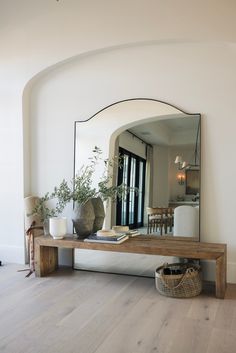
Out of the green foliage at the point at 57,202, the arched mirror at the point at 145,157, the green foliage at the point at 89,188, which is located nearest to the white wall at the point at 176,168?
the arched mirror at the point at 145,157

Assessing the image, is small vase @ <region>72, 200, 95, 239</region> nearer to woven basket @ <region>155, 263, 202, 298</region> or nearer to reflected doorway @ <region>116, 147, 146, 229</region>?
reflected doorway @ <region>116, 147, 146, 229</region>

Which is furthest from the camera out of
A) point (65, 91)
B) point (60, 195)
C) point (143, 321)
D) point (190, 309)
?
point (65, 91)

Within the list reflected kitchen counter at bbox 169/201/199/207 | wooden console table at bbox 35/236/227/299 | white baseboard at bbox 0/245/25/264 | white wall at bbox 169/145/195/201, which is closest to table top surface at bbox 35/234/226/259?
wooden console table at bbox 35/236/227/299

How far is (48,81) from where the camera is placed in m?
4.46

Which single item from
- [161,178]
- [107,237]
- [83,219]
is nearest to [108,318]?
[107,237]

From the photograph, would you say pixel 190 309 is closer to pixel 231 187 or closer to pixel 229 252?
pixel 229 252

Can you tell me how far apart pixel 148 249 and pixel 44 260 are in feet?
4.22

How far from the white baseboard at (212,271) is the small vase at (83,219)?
4.37ft

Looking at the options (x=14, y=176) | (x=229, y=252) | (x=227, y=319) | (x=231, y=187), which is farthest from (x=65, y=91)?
(x=227, y=319)

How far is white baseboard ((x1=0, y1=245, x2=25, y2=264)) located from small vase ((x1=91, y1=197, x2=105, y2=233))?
3.69 ft

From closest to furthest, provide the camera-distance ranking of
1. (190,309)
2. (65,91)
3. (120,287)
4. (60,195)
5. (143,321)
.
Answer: (143,321) → (190,309) → (120,287) → (60,195) → (65,91)

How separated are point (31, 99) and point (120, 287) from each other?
265cm

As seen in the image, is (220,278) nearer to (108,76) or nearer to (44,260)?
(44,260)

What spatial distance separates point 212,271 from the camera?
3.76 metres
